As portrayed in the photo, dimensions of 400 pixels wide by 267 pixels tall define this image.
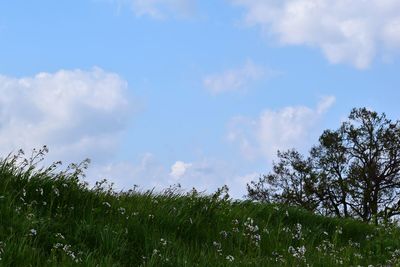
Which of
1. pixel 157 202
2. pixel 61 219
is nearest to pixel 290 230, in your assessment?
Answer: pixel 157 202

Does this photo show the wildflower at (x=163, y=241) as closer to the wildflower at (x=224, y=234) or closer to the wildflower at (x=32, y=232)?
the wildflower at (x=224, y=234)

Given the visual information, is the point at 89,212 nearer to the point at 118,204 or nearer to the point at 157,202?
the point at 118,204

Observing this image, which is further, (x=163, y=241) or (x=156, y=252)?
(x=163, y=241)

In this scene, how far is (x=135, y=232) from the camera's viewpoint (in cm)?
754

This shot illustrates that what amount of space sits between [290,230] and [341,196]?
66.5ft

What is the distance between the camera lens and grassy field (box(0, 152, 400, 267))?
645 centimetres

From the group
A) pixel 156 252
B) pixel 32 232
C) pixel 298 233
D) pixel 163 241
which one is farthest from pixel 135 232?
pixel 298 233

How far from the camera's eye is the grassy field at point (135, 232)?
6449mm

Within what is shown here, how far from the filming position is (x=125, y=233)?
23.9ft

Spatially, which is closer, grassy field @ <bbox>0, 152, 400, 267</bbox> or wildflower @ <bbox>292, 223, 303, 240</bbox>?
grassy field @ <bbox>0, 152, 400, 267</bbox>

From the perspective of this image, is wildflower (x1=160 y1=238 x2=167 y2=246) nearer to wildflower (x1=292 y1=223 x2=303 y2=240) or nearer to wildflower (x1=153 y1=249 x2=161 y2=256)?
wildflower (x1=153 y1=249 x2=161 y2=256)

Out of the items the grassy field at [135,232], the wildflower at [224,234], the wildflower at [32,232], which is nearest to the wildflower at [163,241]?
the grassy field at [135,232]

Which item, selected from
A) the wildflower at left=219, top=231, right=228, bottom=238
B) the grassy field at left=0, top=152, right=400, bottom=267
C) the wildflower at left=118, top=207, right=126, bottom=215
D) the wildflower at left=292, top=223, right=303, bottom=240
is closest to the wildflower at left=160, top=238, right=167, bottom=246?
the grassy field at left=0, top=152, right=400, bottom=267

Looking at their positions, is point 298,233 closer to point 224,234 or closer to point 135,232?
point 224,234
